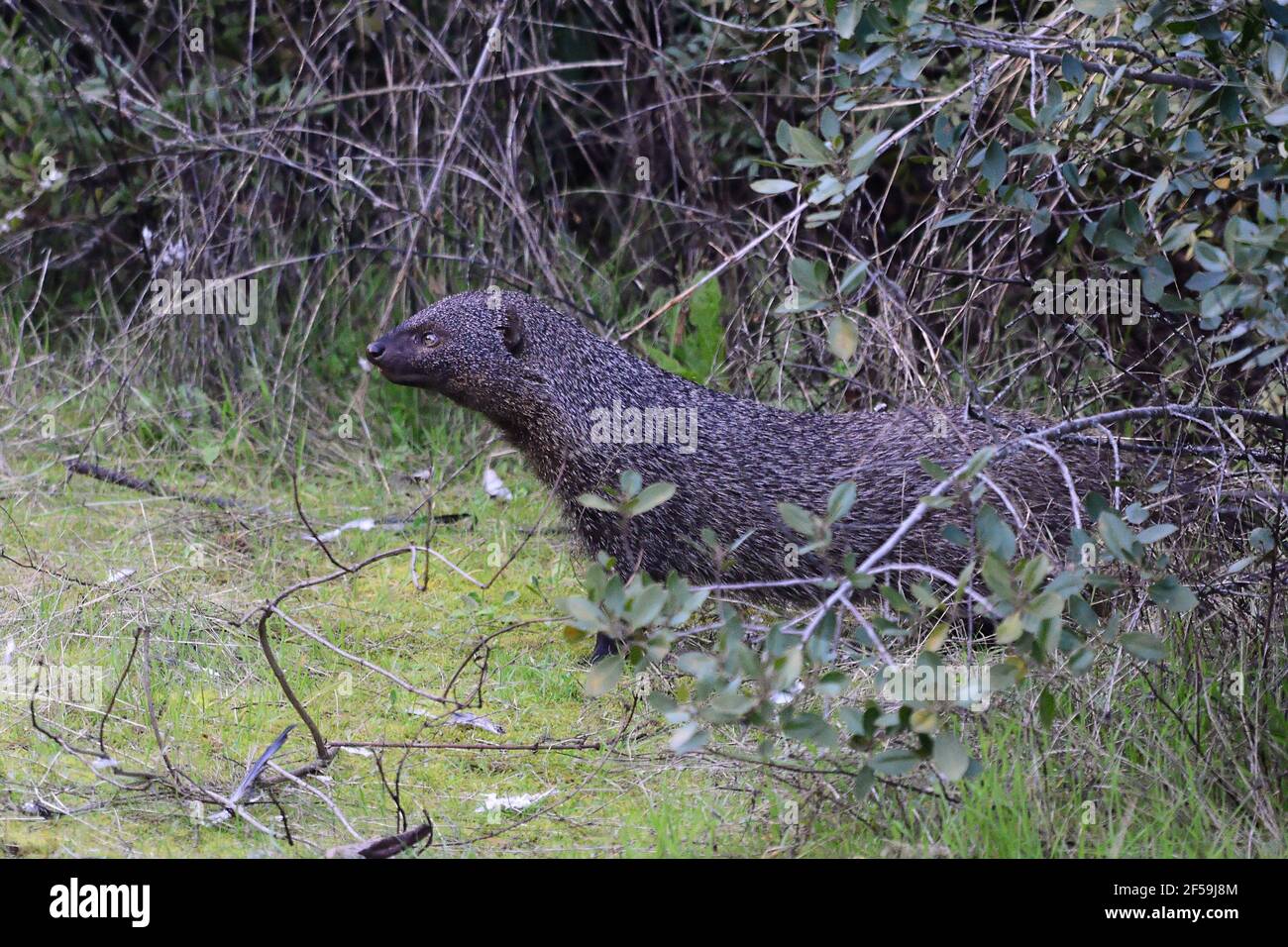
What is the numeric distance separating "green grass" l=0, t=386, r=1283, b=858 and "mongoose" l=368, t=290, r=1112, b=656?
0.46 metres

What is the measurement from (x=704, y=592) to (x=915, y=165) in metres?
3.94

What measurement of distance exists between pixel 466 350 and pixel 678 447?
2.40 ft

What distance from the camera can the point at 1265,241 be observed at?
2.48 meters

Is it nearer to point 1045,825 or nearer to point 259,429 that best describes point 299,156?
point 259,429

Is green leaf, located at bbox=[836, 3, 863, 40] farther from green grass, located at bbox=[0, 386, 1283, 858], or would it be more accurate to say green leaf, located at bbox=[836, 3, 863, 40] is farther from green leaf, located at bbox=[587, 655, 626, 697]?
green grass, located at bbox=[0, 386, 1283, 858]

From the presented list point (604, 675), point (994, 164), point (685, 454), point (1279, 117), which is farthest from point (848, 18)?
point (685, 454)

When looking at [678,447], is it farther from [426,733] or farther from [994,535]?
[994,535]

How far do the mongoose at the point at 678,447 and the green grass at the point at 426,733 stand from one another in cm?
46

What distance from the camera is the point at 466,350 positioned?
437 centimetres

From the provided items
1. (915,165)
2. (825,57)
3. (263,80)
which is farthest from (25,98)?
(915,165)

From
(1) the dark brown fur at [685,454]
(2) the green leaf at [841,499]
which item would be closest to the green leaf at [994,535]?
(2) the green leaf at [841,499]

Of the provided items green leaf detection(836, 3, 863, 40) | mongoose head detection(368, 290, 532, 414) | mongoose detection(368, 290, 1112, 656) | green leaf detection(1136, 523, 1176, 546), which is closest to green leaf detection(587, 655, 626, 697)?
green leaf detection(1136, 523, 1176, 546)

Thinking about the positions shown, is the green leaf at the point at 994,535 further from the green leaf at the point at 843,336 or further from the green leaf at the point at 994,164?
the green leaf at the point at 994,164

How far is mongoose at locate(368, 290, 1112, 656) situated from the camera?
419 cm
